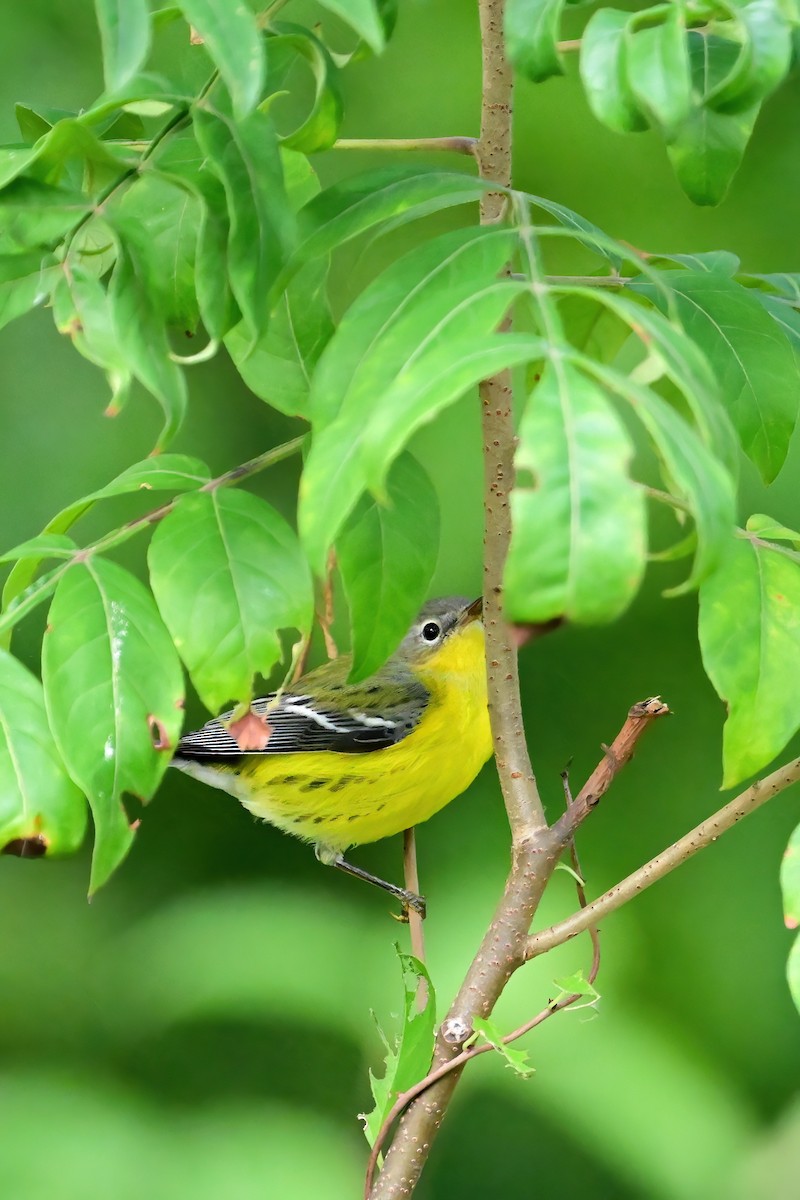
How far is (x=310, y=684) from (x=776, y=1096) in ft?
3.44

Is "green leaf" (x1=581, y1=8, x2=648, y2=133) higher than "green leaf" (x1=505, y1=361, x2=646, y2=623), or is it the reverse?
"green leaf" (x1=581, y1=8, x2=648, y2=133)

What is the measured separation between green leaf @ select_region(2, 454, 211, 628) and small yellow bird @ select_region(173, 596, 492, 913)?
0.78m

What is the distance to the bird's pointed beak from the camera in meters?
1.88

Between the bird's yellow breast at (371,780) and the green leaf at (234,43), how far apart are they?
1.19m

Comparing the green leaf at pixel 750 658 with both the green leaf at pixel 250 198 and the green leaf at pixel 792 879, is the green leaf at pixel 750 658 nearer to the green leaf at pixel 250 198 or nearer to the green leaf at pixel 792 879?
the green leaf at pixel 792 879

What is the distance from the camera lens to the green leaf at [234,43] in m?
0.57

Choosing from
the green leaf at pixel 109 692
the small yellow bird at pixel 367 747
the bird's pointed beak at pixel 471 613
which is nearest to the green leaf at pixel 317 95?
the green leaf at pixel 109 692

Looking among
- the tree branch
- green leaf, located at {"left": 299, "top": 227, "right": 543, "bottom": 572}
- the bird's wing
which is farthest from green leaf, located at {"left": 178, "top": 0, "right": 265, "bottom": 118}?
the bird's wing

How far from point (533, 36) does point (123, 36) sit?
21cm

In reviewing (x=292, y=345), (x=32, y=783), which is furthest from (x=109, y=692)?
(x=292, y=345)

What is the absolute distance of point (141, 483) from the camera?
814 millimetres

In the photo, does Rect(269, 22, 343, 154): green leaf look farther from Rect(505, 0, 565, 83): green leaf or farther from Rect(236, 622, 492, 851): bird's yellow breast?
Rect(236, 622, 492, 851): bird's yellow breast

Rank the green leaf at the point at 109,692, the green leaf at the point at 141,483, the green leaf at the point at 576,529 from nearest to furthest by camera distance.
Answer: the green leaf at the point at 576,529
the green leaf at the point at 109,692
the green leaf at the point at 141,483

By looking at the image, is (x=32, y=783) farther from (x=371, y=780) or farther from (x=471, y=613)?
(x=471, y=613)
